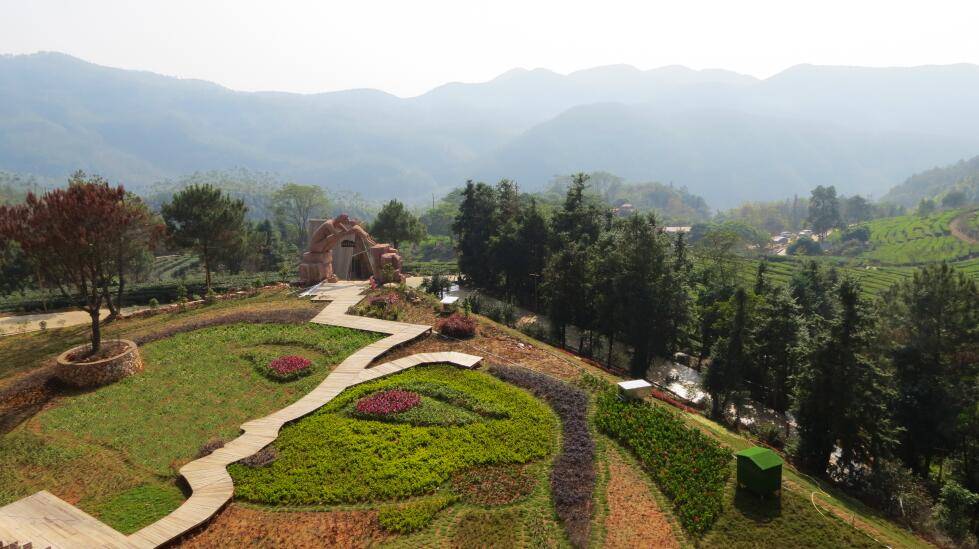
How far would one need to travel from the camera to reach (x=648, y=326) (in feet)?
92.0

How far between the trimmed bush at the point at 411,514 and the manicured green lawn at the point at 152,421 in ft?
17.9

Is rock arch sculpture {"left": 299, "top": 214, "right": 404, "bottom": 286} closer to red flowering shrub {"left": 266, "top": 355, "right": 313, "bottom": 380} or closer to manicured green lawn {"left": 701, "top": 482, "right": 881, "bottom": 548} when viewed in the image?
red flowering shrub {"left": 266, "top": 355, "right": 313, "bottom": 380}

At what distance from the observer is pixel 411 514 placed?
12008 millimetres

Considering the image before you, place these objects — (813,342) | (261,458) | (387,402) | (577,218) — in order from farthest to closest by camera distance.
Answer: (577,218) → (813,342) → (387,402) → (261,458)

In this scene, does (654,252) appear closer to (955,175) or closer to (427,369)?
(427,369)

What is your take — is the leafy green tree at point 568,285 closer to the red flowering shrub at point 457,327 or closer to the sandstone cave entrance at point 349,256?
the red flowering shrub at point 457,327

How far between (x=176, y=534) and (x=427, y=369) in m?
10.5

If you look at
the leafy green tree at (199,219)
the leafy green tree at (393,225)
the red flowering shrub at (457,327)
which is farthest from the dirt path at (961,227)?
the leafy green tree at (199,219)

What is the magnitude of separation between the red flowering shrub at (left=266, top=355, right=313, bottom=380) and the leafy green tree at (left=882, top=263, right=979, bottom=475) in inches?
990

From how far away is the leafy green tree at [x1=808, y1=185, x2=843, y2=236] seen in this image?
360 ft

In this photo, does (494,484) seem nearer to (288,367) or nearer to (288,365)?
(288,367)

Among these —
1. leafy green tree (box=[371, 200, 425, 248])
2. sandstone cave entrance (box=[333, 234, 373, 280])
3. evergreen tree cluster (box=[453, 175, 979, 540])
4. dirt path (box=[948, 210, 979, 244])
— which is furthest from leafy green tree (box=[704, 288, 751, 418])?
dirt path (box=[948, 210, 979, 244])

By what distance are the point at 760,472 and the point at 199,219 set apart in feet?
119

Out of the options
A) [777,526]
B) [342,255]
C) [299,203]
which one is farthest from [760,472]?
[299,203]
